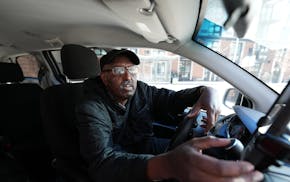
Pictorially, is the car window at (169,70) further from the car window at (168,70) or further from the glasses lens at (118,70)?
the glasses lens at (118,70)

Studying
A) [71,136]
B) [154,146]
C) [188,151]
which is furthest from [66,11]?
[188,151]

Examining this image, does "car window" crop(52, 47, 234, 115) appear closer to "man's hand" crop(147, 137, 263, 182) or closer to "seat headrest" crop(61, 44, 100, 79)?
"seat headrest" crop(61, 44, 100, 79)

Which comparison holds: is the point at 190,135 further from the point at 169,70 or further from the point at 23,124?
the point at 23,124

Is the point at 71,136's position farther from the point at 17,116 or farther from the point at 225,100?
the point at 17,116

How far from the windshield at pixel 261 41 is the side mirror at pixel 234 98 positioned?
0.61 feet

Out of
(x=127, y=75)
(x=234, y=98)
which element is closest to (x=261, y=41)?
(x=234, y=98)

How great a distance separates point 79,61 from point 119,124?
62 centimetres

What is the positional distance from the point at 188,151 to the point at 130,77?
970 millimetres

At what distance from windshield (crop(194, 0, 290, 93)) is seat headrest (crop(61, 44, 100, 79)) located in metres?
0.77

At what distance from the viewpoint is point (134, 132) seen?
1.58 meters

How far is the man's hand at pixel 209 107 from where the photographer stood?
45.8 inches

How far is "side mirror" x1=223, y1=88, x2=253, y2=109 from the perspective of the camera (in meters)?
1.55

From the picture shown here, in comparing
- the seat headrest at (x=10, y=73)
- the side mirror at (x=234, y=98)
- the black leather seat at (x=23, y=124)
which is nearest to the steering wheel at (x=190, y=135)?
the side mirror at (x=234, y=98)

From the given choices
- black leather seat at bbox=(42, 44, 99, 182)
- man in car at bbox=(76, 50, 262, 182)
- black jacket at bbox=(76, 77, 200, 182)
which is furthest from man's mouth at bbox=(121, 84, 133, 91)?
black leather seat at bbox=(42, 44, 99, 182)
